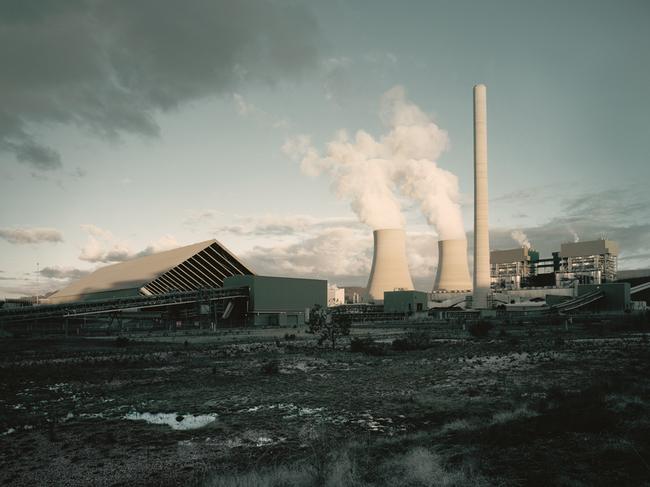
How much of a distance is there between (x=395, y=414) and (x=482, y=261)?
188ft

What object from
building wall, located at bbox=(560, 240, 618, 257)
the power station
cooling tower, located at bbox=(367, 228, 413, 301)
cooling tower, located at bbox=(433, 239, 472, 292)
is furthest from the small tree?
building wall, located at bbox=(560, 240, 618, 257)

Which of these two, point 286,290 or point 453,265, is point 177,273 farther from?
point 453,265

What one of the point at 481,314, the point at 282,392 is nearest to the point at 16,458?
the point at 282,392

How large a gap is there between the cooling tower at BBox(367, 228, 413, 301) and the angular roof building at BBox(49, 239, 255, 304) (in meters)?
16.3

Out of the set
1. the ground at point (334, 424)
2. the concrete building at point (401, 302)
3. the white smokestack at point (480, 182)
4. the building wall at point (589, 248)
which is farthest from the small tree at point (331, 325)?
the building wall at point (589, 248)

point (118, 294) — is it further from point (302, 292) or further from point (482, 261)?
point (482, 261)

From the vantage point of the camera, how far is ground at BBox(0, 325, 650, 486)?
6012 mm

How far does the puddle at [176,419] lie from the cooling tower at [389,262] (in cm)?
5252

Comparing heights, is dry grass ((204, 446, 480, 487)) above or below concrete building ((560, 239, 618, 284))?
below

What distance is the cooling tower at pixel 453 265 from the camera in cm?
7044

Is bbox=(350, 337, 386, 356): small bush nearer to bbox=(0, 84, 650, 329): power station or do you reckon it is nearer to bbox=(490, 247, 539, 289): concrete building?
bbox=(0, 84, 650, 329): power station

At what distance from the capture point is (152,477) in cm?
630

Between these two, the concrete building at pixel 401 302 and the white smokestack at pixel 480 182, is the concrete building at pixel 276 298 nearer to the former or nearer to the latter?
the concrete building at pixel 401 302

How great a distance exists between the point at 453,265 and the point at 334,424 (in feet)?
214
